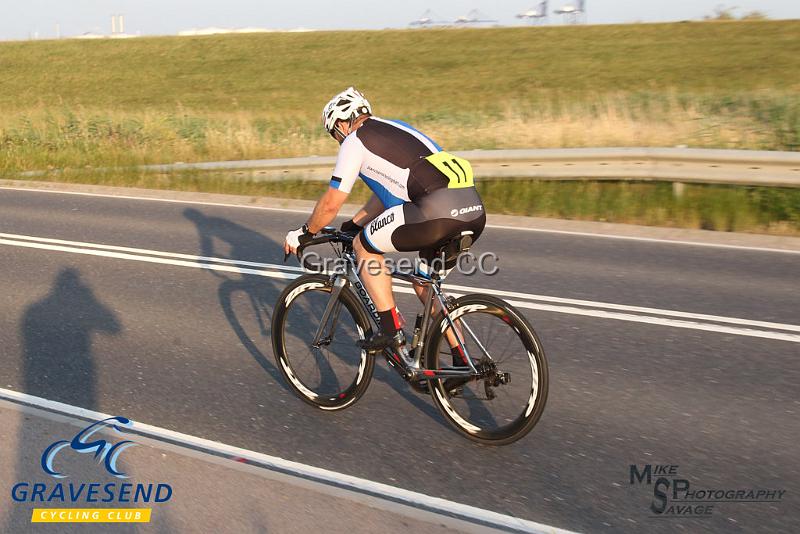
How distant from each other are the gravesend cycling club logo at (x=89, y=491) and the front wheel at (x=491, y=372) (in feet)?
5.59

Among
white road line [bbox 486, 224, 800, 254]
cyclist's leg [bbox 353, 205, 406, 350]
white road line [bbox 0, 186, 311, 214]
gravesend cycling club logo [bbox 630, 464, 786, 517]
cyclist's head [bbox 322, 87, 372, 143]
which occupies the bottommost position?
white road line [bbox 0, 186, 311, 214]

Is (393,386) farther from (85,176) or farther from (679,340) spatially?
(85,176)

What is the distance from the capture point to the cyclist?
4855mm

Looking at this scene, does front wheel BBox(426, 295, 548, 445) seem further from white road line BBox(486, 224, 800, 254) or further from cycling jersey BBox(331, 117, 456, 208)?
white road line BBox(486, 224, 800, 254)

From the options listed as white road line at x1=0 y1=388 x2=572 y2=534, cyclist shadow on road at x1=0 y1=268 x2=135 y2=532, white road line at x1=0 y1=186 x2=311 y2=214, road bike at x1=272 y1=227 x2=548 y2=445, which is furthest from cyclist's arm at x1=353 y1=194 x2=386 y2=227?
white road line at x1=0 y1=186 x2=311 y2=214

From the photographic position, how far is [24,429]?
525cm

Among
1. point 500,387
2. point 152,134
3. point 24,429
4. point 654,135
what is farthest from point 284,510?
point 152,134

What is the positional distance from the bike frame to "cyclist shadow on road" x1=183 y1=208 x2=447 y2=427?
257 mm

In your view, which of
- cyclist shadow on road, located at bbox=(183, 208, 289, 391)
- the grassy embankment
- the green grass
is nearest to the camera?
cyclist shadow on road, located at bbox=(183, 208, 289, 391)

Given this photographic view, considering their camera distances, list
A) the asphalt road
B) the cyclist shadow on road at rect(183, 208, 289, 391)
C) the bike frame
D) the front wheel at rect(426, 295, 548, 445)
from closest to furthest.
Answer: the asphalt road, the front wheel at rect(426, 295, 548, 445), the bike frame, the cyclist shadow on road at rect(183, 208, 289, 391)

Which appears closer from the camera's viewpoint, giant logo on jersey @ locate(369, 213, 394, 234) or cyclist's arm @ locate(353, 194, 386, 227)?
giant logo on jersey @ locate(369, 213, 394, 234)

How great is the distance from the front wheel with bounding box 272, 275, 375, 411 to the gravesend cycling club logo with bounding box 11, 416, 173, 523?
122 centimetres

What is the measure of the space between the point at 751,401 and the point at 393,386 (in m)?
2.37

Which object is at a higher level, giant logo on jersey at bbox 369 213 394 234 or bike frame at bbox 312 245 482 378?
giant logo on jersey at bbox 369 213 394 234
